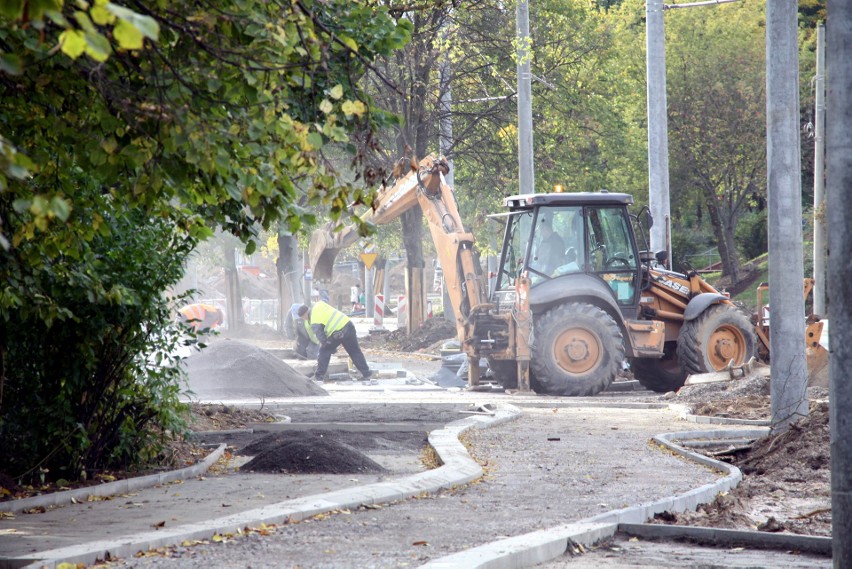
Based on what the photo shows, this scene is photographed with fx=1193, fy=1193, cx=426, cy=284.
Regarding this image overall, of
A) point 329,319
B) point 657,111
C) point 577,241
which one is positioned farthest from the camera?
point 657,111

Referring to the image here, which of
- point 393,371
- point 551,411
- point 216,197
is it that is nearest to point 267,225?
point 216,197

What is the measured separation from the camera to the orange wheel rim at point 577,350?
64.4 ft

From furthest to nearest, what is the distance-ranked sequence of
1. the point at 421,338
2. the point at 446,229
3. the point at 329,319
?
the point at 421,338 < the point at 329,319 < the point at 446,229

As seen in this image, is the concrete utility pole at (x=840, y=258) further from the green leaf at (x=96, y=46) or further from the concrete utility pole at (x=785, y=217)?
the concrete utility pole at (x=785, y=217)

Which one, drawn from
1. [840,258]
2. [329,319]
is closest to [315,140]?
[840,258]

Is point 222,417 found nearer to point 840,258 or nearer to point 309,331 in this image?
point 840,258

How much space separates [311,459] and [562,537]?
12.7 feet

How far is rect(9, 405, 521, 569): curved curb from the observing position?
253 inches

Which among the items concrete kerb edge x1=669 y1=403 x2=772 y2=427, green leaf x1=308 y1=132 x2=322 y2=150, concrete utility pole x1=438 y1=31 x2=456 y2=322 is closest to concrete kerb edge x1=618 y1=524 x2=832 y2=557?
green leaf x1=308 y1=132 x2=322 y2=150

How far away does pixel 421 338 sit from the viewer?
1339 inches

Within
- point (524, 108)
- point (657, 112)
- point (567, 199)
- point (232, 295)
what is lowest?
point (232, 295)

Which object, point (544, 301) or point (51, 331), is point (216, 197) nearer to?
point (51, 331)

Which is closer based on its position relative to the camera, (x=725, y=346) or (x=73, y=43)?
(x=73, y=43)

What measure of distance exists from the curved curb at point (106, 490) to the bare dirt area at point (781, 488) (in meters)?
4.13
